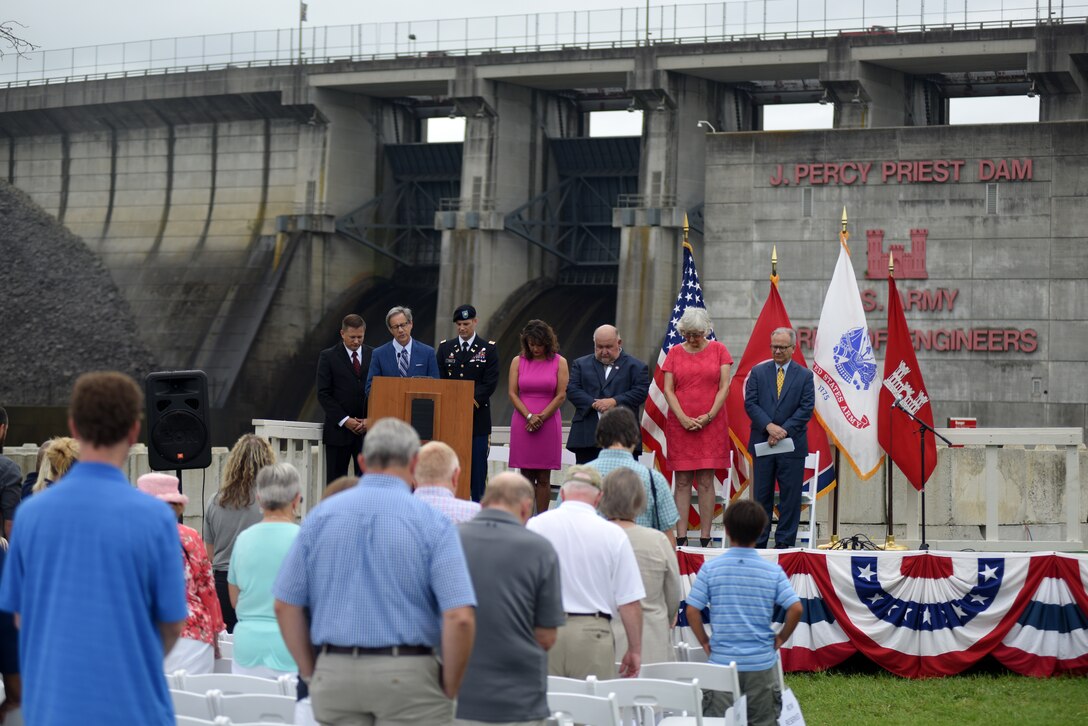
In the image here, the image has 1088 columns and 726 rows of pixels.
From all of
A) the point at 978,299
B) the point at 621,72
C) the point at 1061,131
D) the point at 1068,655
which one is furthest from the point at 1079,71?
the point at 1068,655

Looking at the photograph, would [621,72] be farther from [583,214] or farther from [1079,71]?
[1079,71]

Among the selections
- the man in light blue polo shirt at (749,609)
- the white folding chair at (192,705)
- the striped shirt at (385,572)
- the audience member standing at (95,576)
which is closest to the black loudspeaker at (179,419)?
the man in light blue polo shirt at (749,609)

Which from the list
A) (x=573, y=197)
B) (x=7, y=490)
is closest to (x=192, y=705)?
(x=7, y=490)

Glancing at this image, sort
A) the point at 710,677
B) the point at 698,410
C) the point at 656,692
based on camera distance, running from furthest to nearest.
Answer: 1. the point at 698,410
2. the point at 710,677
3. the point at 656,692

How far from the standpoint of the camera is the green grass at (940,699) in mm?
9688

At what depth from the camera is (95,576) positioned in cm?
466

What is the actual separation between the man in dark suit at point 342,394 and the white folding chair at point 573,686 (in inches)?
215

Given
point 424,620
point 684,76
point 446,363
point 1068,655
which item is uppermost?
point 684,76

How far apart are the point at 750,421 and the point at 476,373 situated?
2.74 metres

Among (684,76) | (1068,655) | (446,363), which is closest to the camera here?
(1068,655)

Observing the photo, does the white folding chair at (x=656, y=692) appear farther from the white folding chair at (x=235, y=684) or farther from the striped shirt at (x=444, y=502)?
the white folding chair at (x=235, y=684)

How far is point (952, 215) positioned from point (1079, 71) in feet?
17.5

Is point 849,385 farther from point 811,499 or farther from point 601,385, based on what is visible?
point 601,385

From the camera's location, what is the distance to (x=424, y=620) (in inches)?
203
